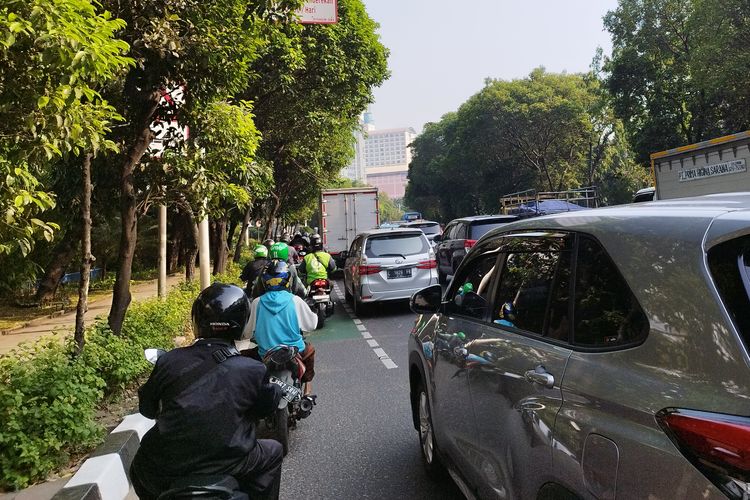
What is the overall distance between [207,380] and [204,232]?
8.42 m

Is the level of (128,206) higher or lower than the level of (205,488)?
higher

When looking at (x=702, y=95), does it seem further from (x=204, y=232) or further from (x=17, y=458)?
(x=17, y=458)

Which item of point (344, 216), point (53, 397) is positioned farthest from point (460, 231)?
point (53, 397)

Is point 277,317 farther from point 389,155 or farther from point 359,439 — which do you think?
point 389,155

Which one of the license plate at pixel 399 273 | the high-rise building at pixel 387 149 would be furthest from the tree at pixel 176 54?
the high-rise building at pixel 387 149

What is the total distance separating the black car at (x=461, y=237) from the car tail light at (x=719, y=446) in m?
11.0

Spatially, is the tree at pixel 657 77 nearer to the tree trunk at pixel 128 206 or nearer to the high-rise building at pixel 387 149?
the tree trunk at pixel 128 206

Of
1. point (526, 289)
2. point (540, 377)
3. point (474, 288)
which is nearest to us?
point (540, 377)

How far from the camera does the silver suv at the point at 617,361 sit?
4.90ft

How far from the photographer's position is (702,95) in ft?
70.8

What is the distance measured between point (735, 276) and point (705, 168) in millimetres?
9904

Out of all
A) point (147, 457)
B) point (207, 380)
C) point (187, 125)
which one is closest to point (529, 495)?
point (207, 380)

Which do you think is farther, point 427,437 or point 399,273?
point 399,273

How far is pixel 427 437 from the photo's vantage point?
13.0 ft
